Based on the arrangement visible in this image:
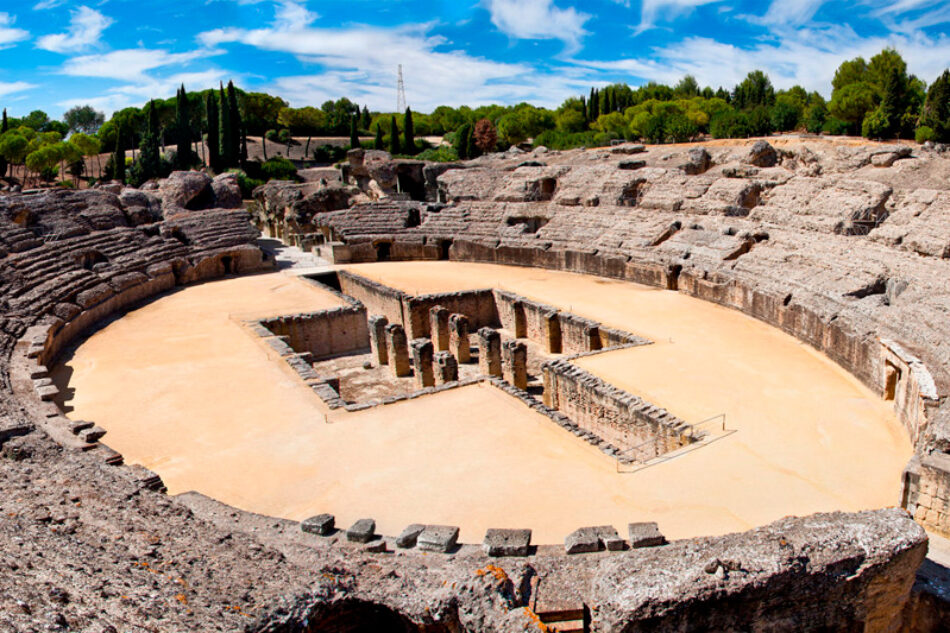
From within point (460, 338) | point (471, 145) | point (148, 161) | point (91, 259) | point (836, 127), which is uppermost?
point (471, 145)

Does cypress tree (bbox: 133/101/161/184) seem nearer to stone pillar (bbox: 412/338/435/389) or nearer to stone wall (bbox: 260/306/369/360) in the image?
stone wall (bbox: 260/306/369/360)

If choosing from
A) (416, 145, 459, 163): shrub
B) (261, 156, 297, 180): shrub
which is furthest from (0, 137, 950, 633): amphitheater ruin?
(416, 145, 459, 163): shrub

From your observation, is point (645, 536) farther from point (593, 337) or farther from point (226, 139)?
point (226, 139)

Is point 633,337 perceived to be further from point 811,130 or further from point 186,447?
point 811,130

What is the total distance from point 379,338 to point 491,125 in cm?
3482

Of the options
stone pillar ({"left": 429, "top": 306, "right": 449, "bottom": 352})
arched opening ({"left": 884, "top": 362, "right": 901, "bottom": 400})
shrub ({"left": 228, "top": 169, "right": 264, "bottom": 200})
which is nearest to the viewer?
arched opening ({"left": 884, "top": 362, "right": 901, "bottom": 400})

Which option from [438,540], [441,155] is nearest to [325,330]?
[438,540]

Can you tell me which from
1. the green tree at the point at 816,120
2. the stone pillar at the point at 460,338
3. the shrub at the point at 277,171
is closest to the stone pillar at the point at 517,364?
the stone pillar at the point at 460,338

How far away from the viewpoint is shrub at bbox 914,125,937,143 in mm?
28266

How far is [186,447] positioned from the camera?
32.6ft

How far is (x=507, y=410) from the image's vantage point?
1094 cm

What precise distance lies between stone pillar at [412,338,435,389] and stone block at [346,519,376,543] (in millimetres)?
7657

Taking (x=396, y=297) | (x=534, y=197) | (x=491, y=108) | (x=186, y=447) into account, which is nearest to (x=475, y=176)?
(x=534, y=197)

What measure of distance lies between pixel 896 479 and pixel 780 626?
4.37 metres
